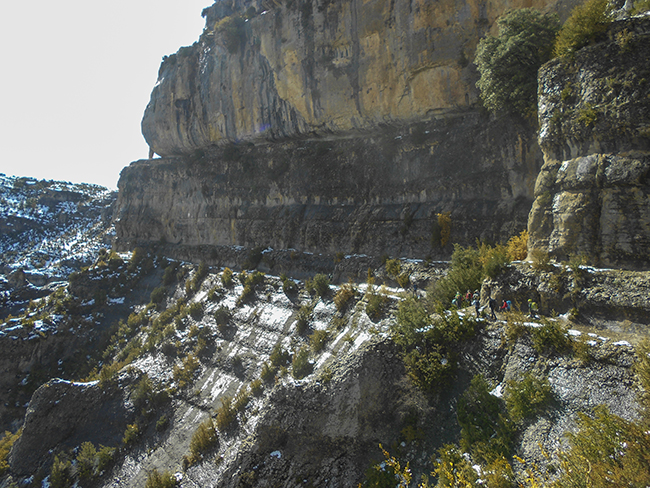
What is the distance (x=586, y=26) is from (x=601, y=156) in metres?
3.91

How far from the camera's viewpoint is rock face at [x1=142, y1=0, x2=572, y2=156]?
1816 cm

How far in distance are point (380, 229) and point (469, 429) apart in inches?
531

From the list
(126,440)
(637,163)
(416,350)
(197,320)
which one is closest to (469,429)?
(416,350)

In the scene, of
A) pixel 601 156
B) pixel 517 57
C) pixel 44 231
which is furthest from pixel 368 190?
pixel 44 231

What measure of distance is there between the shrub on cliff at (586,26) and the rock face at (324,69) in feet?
18.6

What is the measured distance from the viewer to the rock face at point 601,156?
8.24 m

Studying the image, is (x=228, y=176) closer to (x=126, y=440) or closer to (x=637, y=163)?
(x=126, y=440)

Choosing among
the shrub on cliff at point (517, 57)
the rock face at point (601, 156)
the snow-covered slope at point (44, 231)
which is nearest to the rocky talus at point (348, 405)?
the rock face at point (601, 156)

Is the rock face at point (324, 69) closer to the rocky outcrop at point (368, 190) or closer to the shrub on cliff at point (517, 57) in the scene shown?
the rocky outcrop at point (368, 190)

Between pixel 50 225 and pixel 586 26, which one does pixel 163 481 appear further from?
pixel 50 225

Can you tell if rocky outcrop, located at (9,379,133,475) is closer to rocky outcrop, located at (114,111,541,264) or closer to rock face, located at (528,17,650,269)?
rocky outcrop, located at (114,111,541,264)

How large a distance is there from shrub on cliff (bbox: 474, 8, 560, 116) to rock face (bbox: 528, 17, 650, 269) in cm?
431

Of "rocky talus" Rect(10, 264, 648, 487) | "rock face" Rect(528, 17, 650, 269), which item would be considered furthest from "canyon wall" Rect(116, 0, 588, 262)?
"rock face" Rect(528, 17, 650, 269)

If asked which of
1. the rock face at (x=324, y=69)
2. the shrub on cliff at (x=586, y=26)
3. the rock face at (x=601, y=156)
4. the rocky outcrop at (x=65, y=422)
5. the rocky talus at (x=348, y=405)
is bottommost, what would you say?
the rocky outcrop at (x=65, y=422)
